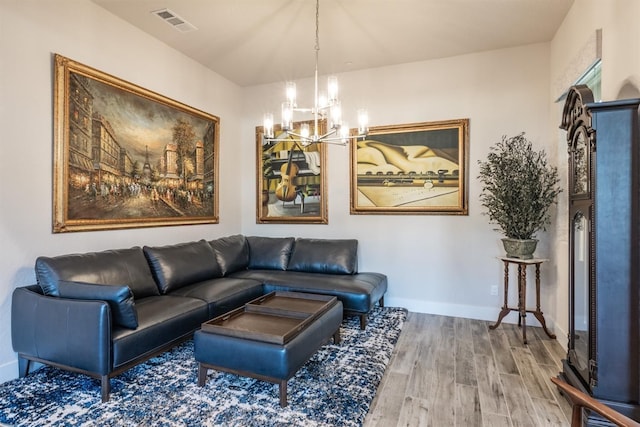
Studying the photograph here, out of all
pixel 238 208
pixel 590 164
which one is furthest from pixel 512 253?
pixel 238 208

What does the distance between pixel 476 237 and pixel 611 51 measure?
2245 millimetres

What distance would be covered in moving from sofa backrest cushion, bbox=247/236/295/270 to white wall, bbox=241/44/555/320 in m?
0.68

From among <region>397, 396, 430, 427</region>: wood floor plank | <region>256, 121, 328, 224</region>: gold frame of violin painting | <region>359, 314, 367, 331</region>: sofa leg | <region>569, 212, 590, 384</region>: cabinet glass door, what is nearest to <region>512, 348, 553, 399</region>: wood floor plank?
<region>569, 212, 590, 384</region>: cabinet glass door

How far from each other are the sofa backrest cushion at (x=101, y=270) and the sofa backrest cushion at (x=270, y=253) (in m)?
1.53

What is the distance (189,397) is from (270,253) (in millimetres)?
2429

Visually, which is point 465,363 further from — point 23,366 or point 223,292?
point 23,366

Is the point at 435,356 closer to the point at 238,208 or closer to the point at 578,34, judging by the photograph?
the point at 578,34

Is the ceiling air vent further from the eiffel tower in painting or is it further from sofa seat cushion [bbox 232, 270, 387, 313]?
sofa seat cushion [bbox 232, 270, 387, 313]

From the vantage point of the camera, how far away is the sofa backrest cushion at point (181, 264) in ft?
11.0

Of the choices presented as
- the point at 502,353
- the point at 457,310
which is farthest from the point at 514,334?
the point at 457,310

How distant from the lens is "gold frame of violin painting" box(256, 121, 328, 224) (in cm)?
486

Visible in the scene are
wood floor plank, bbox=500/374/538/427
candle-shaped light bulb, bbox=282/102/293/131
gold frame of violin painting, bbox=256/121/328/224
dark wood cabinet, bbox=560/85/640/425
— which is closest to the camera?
dark wood cabinet, bbox=560/85/640/425

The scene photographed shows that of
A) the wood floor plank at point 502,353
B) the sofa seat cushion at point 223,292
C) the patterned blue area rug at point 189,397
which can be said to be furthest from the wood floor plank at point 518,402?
the sofa seat cushion at point 223,292

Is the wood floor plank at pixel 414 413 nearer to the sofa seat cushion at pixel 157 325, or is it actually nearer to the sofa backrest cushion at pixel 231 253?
the sofa seat cushion at pixel 157 325
